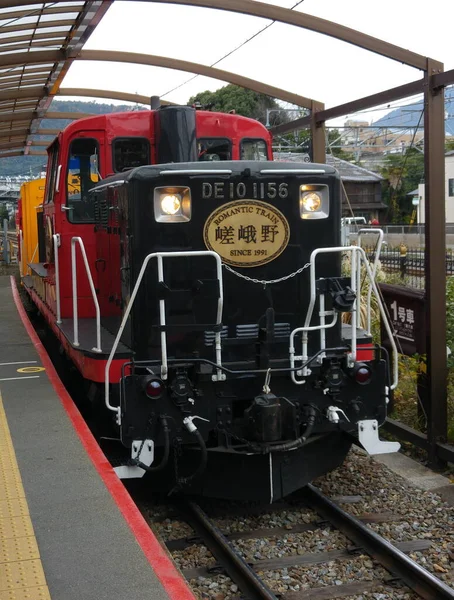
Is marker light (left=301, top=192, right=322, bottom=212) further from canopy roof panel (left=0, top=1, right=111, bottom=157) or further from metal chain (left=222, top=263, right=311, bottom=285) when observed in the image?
canopy roof panel (left=0, top=1, right=111, bottom=157)

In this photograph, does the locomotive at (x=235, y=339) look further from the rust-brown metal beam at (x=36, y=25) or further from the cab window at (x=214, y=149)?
the rust-brown metal beam at (x=36, y=25)

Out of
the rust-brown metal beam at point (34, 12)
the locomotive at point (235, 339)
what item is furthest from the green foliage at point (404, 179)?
the locomotive at point (235, 339)

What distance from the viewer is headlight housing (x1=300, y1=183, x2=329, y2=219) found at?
5.85 m

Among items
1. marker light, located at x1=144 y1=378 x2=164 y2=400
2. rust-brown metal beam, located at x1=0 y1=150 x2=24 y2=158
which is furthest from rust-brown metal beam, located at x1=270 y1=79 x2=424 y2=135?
rust-brown metal beam, located at x1=0 y1=150 x2=24 y2=158

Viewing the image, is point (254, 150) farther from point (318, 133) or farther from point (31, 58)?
point (31, 58)

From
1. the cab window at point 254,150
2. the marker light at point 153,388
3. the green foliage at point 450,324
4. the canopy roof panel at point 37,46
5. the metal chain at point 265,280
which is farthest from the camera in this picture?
the canopy roof panel at point 37,46

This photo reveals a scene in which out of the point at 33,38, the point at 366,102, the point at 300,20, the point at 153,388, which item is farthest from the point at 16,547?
the point at 33,38

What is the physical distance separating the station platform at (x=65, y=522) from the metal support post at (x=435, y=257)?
3417 mm

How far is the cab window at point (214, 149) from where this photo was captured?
7.16m

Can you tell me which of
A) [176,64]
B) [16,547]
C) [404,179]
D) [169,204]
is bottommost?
[16,547]

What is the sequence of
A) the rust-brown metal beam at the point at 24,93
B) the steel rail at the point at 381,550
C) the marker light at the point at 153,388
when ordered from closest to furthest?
the steel rail at the point at 381,550, the marker light at the point at 153,388, the rust-brown metal beam at the point at 24,93

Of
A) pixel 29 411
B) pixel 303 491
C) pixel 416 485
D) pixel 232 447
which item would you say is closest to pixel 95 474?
pixel 232 447

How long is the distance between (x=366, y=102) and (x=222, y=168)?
2878mm

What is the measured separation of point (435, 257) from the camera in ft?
22.9
